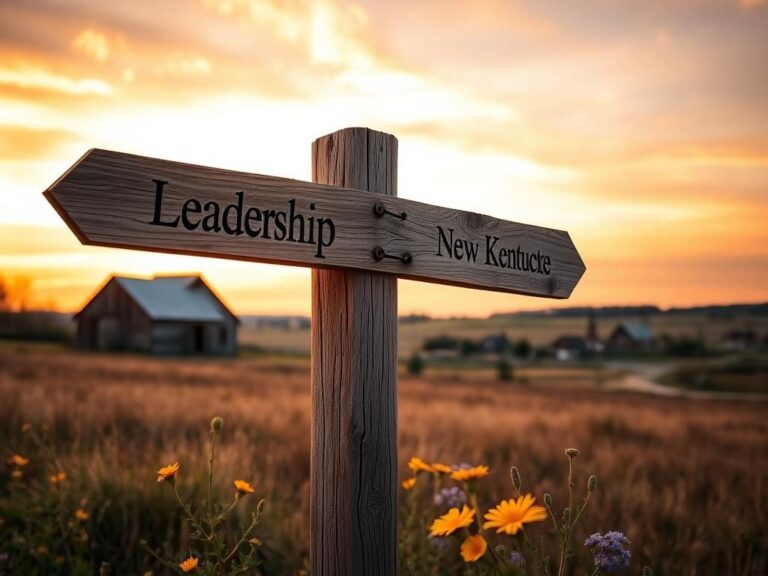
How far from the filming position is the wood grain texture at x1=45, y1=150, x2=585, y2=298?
5.31 feet

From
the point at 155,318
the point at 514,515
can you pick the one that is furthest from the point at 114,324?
the point at 514,515

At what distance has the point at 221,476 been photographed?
4.09 m

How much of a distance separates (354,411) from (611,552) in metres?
0.83

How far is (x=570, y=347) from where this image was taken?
211ft

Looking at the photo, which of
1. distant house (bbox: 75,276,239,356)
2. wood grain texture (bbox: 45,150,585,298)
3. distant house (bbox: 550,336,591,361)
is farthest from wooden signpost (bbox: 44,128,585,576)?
distant house (bbox: 550,336,591,361)

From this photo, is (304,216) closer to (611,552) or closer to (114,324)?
(611,552)

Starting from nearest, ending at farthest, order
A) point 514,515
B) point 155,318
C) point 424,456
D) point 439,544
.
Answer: point 514,515
point 439,544
point 424,456
point 155,318

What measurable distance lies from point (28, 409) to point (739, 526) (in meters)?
6.70

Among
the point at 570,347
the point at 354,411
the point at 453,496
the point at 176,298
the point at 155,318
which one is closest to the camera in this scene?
the point at 354,411

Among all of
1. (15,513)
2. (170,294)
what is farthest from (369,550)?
(170,294)

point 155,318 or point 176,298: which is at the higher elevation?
point 176,298

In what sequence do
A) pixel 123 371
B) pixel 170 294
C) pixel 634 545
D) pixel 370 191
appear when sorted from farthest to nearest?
pixel 170 294 → pixel 123 371 → pixel 634 545 → pixel 370 191

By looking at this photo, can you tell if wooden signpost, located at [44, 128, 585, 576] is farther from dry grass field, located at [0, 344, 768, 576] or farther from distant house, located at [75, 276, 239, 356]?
distant house, located at [75, 276, 239, 356]

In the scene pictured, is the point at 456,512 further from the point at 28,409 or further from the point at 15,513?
the point at 28,409
